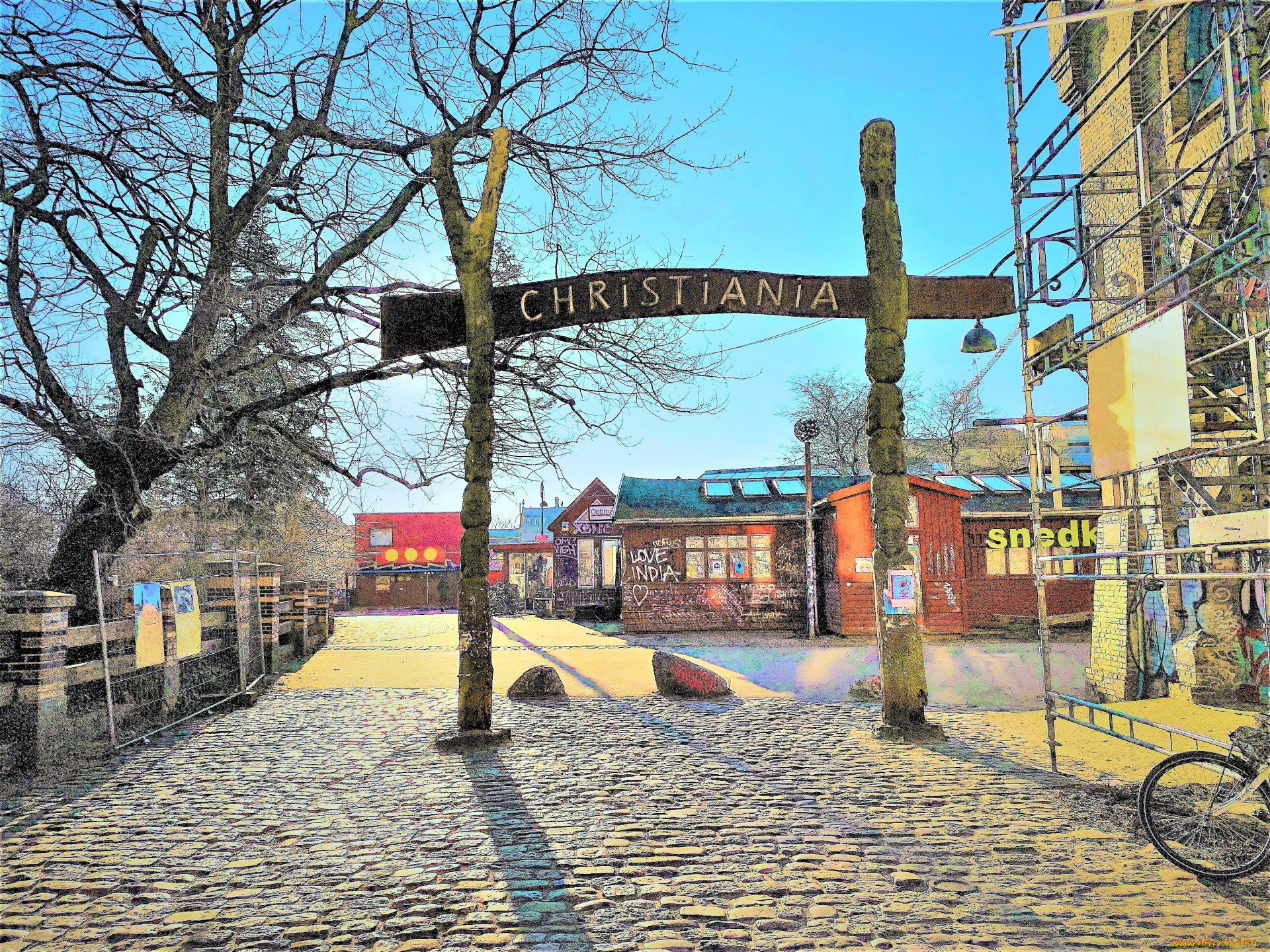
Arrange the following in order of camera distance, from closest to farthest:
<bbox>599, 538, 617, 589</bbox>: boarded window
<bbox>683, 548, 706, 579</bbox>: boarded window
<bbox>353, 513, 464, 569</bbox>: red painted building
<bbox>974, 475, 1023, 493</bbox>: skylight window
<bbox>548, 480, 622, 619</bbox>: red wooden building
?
<bbox>974, 475, 1023, 493</bbox>: skylight window < <bbox>683, 548, 706, 579</bbox>: boarded window < <bbox>548, 480, 622, 619</bbox>: red wooden building < <bbox>599, 538, 617, 589</bbox>: boarded window < <bbox>353, 513, 464, 569</bbox>: red painted building

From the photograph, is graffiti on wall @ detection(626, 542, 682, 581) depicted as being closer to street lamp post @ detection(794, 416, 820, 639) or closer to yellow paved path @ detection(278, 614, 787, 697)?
yellow paved path @ detection(278, 614, 787, 697)

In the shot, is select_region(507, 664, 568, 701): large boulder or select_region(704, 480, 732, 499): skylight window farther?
select_region(704, 480, 732, 499): skylight window

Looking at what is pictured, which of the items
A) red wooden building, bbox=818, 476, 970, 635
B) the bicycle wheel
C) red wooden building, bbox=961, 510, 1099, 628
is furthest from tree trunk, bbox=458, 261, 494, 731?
red wooden building, bbox=961, 510, 1099, 628

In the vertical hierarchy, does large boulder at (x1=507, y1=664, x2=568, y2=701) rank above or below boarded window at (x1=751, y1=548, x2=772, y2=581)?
below

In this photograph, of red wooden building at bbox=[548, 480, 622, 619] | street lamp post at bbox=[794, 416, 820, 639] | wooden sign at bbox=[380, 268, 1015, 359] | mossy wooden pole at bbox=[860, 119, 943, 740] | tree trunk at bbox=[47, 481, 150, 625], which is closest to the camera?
mossy wooden pole at bbox=[860, 119, 943, 740]

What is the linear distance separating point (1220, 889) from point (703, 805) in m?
3.11

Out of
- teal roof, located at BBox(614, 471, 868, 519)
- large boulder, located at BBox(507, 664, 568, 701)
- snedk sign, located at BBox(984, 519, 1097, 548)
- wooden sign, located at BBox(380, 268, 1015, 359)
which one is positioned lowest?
large boulder, located at BBox(507, 664, 568, 701)

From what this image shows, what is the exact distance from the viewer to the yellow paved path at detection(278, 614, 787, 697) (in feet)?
45.4

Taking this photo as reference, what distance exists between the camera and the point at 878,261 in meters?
8.98

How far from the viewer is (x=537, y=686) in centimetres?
1238

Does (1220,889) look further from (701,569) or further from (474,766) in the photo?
(701,569)

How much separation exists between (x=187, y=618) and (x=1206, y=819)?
10727 mm

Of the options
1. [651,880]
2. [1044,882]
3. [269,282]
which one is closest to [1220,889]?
[1044,882]

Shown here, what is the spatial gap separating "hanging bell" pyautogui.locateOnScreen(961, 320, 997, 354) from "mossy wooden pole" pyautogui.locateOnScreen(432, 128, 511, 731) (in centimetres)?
713
